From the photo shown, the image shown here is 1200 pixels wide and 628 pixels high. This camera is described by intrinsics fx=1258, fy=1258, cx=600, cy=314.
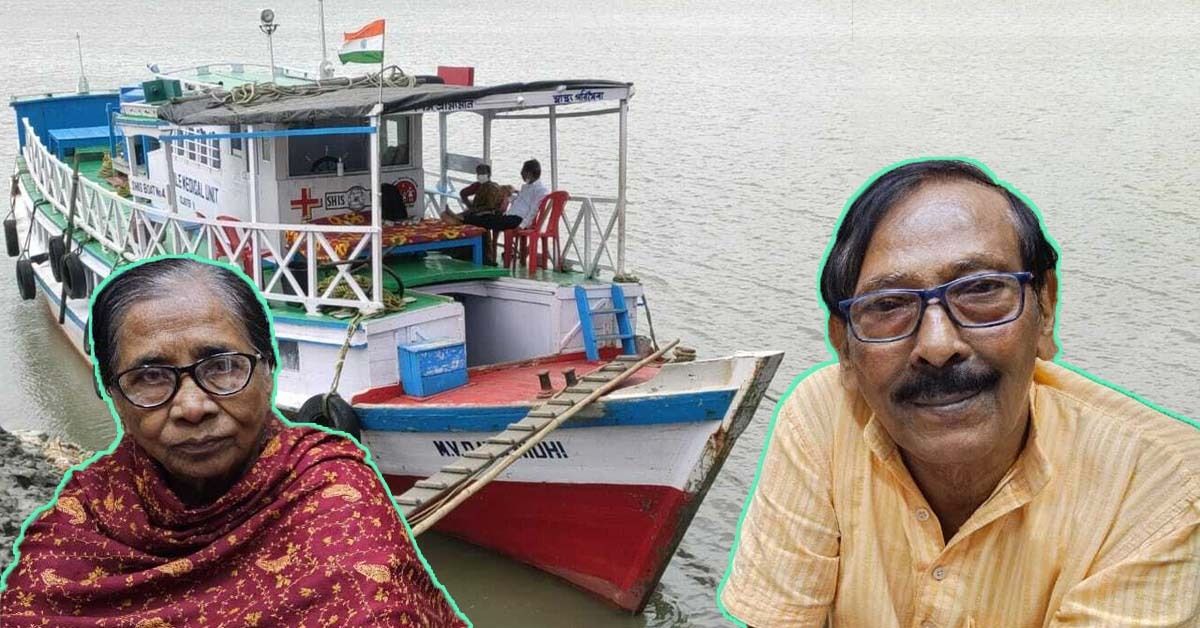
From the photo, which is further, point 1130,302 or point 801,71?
point 801,71

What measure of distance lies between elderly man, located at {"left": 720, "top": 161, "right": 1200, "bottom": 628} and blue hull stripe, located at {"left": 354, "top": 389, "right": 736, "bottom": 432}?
19.8ft

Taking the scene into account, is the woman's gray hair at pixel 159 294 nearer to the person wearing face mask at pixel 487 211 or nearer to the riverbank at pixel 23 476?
the riverbank at pixel 23 476

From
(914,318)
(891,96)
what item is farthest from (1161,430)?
(891,96)

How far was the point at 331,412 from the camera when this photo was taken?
887cm

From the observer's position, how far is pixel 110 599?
226 cm

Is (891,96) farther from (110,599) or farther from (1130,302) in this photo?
(110,599)

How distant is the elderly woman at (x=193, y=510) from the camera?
2223 mm

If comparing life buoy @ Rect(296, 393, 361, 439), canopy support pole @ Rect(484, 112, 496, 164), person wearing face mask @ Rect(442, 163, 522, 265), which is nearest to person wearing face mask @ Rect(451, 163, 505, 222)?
person wearing face mask @ Rect(442, 163, 522, 265)

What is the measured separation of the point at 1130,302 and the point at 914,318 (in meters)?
14.5

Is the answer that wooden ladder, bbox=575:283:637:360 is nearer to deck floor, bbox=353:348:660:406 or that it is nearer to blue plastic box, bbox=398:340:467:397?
deck floor, bbox=353:348:660:406

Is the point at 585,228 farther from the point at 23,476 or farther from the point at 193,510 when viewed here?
the point at 193,510

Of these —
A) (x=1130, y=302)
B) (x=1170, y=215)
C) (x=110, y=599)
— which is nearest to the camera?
(x=110, y=599)

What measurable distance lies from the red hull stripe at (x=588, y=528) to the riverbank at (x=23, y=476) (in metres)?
2.44

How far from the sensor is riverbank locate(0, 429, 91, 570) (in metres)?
6.35
